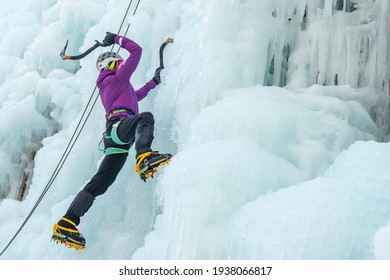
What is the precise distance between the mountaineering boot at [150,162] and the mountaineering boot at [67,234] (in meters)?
0.83

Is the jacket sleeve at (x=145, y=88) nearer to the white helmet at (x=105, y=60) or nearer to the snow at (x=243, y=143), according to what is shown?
the snow at (x=243, y=143)

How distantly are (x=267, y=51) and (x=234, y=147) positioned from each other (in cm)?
162

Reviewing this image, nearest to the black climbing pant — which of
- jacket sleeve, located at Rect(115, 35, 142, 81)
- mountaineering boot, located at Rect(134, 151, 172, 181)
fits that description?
mountaineering boot, located at Rect(134, 151, 172, 181)

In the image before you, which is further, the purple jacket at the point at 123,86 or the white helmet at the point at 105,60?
the white helmet at the point at 105,60

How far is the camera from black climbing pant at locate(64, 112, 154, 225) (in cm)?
356

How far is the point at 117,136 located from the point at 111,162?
0.25 meters

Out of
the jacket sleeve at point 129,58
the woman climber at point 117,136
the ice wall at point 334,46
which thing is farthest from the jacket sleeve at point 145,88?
the ice wall at point 334,46

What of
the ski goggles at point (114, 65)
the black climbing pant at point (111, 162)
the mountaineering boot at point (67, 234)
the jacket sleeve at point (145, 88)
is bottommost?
the mountaineering boot at point (67, 234)

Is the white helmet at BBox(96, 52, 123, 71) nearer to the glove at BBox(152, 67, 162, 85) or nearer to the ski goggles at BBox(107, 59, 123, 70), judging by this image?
the ski goggles at BBox(107, 59, 123, 70)

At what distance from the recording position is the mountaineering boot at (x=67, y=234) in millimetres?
3588

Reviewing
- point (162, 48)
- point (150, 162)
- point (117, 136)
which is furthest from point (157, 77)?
point (150, 162)

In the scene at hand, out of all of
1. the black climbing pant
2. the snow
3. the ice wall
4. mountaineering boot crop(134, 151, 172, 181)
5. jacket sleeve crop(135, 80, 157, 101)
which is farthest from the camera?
jacket sleeve crop(135, 80, 157, 101)

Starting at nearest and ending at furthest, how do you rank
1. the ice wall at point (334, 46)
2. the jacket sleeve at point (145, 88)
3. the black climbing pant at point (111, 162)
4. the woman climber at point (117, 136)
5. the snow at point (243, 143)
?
the snow at point (243, 143), the woman climber at point (117, 136), the black climbing pant at point (111, 162), the ice wall at point (334, 46), the jacket sleeve at point (145, 88)
